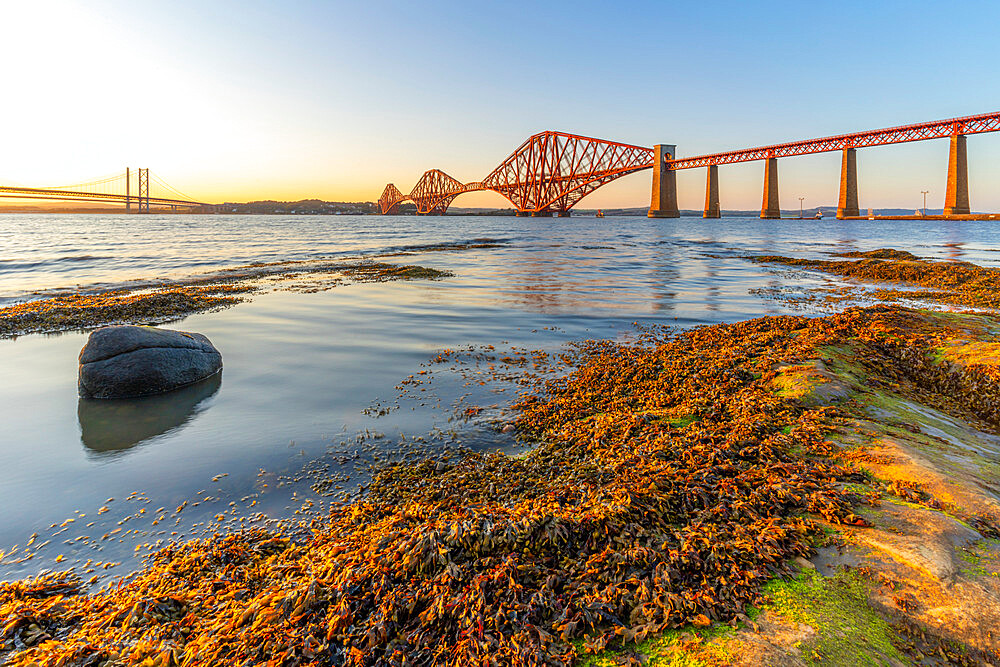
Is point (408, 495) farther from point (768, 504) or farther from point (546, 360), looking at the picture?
point (546, 360)

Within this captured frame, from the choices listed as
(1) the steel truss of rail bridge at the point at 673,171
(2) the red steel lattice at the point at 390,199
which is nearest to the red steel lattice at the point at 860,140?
(1) the steel truss of rail bridge at the point at 673,171

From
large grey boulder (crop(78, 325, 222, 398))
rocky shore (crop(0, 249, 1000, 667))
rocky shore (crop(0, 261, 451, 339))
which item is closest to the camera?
rocky shore (crop(0, 249, 1000, 667))

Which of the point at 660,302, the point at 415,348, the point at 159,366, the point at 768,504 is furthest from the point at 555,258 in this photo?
the point at 768,504

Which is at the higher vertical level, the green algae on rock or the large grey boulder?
the large grey boulder

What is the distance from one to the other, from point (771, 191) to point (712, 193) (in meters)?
10.4

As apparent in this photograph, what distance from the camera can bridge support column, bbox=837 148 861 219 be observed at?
75781 mm

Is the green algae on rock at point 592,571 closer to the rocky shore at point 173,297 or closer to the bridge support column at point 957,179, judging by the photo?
the rocky shore at point 173,297

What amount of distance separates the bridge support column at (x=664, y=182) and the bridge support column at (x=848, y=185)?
91.3 feet

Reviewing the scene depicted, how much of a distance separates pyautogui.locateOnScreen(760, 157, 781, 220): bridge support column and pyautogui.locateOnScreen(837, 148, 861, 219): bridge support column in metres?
10.7

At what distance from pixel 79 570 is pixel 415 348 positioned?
4385 millimetres

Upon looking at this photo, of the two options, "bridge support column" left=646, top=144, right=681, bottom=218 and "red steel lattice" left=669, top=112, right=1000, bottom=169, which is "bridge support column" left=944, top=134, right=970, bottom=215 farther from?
"bridge support column" left=646, top=144, right=681, bottom=218

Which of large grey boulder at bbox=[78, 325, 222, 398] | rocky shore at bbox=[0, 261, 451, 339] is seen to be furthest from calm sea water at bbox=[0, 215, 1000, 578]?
rocky shore at bbox=[0, 261, 451, 339]

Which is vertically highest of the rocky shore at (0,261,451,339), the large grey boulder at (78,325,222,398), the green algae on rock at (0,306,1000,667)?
the rocky shore at (0,261,451,339)

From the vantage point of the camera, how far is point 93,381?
470 centimetres
